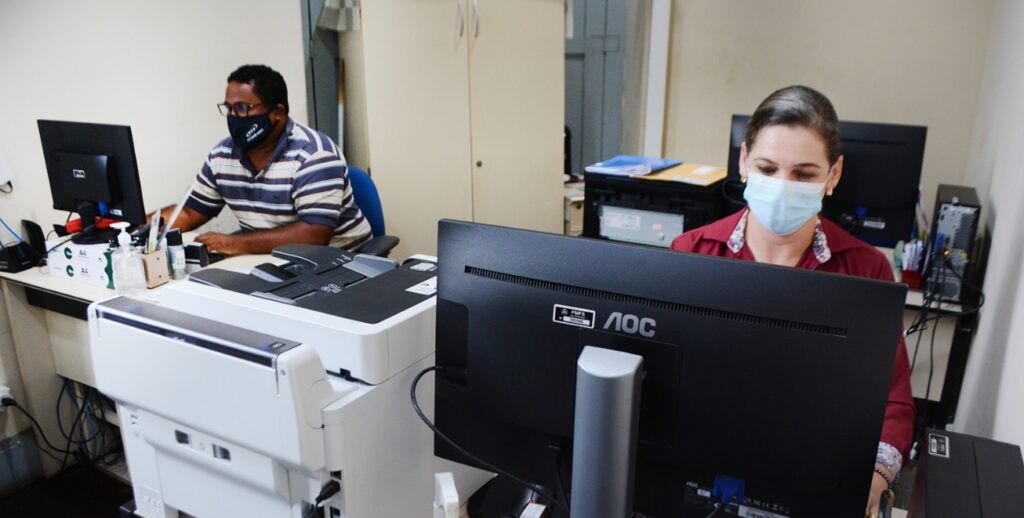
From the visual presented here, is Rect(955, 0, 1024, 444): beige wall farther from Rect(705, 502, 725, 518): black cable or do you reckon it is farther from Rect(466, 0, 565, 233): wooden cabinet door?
Rect(466, 0, 565, 233): wooden cabinet door

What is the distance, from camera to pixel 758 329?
718 mm

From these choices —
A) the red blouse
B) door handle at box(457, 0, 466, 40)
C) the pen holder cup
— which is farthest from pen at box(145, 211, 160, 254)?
door handle at box(457, 0, 466, 40)

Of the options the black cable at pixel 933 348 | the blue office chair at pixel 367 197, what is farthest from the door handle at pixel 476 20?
the black cable at pixel 933 348

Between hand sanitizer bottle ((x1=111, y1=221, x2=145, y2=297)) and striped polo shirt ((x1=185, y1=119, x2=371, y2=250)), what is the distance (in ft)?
1.88

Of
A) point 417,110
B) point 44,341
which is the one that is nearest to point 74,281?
point 44,341

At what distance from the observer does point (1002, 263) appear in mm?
1714

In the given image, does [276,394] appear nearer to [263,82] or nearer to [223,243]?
[223,243]

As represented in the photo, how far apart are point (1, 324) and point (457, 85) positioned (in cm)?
199

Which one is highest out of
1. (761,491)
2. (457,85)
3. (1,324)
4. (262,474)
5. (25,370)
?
(457,85)

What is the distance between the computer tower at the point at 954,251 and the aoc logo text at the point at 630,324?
1.65m

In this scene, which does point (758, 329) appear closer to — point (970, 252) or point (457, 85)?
point (970, 252)

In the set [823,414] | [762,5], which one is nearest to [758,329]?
[823,414]

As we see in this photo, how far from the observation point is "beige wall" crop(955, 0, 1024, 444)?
4.50 feet

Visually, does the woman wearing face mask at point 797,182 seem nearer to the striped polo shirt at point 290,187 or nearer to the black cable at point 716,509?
the black cable at point 716,509
